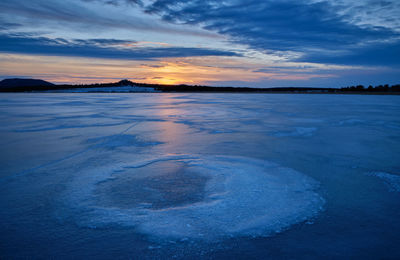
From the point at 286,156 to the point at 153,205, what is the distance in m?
3.31

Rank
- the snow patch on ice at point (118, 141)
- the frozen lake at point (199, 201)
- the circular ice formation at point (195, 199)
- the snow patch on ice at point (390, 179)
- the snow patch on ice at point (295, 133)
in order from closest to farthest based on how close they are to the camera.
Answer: the frozen lake at point (199, 201), the circular ice formation at point (195, 199), the snow patch on ice at point (390, 179), the snow patch on ice at point (118, 141), the snow patch on ice at point (295, 133)

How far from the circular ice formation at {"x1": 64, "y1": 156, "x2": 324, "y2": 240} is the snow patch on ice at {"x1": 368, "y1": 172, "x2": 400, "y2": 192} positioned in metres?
1.06

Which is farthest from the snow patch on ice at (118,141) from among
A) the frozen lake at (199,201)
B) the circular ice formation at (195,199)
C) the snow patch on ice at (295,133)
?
the snow patch on ice at (295,133)

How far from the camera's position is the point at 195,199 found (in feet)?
11.0

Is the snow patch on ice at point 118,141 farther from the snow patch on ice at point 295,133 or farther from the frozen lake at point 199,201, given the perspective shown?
the snow patch on ice at point 295,133

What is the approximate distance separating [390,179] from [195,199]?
309cm

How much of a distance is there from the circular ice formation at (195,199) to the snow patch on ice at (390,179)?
1057mm

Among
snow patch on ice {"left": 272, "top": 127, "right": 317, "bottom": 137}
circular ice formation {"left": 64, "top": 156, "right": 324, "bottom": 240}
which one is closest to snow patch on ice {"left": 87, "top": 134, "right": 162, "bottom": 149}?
circular ice formation {"left": 64, "top": 156, "right": 324, "bottom": 240}

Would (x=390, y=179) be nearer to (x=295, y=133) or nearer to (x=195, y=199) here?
(x=195, y=199)

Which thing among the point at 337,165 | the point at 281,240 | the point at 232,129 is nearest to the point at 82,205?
the point at 281,240

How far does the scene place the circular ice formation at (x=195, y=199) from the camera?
2.77m

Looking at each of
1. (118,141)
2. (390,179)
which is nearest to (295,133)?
(390,179)

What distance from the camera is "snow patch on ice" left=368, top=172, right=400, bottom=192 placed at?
149 inches

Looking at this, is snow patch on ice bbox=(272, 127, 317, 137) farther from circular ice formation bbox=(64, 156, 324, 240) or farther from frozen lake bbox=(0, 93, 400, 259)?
circular ice formation bbox=(64, 156, 324, 240)
